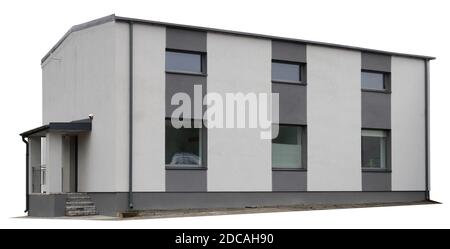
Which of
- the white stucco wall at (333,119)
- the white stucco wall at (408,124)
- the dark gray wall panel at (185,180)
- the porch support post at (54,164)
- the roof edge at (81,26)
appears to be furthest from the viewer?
the white stucco wall at (408,124)

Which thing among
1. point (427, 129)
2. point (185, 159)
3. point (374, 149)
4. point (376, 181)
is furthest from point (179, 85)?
point (427, 129)

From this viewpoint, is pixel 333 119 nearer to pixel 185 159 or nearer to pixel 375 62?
pixel 375 62

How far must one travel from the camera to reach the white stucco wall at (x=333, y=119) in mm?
26312

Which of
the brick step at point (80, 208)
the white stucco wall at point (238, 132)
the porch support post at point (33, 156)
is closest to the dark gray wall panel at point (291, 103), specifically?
the white stucco wall at point (238, 132)

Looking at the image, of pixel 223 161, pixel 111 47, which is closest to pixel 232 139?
pixel 223 161

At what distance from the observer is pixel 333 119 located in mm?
26781

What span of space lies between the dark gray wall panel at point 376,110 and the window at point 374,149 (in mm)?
320

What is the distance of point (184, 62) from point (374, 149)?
27.3ft

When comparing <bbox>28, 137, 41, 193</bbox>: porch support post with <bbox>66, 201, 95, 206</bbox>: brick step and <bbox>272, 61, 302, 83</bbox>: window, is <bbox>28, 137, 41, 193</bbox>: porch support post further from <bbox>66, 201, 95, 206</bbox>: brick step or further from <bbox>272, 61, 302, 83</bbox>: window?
<bbox>272, 61, 302, 83</bbox>: window

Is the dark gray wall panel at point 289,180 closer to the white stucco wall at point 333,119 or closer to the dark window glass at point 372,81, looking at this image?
the white stucco wall at point 333,119

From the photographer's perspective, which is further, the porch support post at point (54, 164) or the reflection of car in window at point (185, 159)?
the porch support post at point (54, 164)

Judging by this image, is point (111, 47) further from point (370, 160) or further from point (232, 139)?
point (370, 160)

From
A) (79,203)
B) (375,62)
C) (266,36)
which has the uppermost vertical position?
(266,36)

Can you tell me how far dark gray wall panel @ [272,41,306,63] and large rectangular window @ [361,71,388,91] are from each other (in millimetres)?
2966
